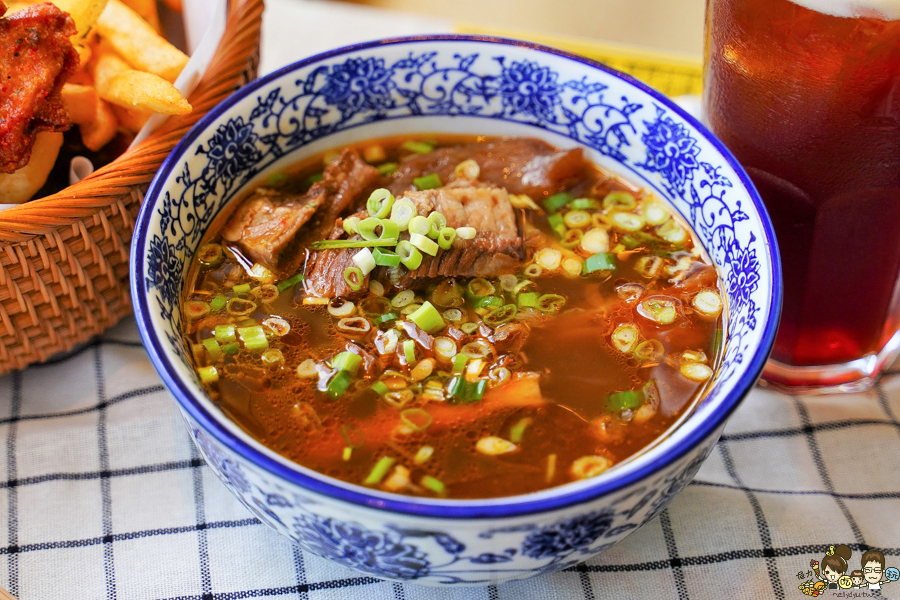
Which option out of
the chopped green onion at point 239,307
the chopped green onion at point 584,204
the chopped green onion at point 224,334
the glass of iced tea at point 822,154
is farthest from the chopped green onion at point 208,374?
the glass of iced tea at point 822,154

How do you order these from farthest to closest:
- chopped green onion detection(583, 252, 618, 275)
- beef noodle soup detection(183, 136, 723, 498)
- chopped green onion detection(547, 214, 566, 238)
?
1. chopped green onion detection(547, 214, 566, 238)
2. chopped green onion detection(583, 252, 618, 275)
3. beef noodle soup detection(183, 136, 723, 498)

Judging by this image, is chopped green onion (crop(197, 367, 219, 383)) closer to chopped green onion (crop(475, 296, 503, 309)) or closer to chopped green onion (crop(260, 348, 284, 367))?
chopped green onion (crop(260, 348, 284, 367))

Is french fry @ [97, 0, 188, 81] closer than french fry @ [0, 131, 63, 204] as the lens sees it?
No

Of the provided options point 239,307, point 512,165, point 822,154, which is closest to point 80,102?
point 239,307

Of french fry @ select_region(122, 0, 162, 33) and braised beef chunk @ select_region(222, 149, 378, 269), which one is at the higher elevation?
french fry @ select_region(122, 0, 162, 33)

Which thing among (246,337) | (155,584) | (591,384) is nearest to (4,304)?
(246,337)

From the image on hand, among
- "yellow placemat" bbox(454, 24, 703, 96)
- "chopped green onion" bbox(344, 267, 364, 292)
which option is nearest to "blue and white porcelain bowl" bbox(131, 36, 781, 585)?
"chopped green onion" bbox(344, 267, 364, 292)
